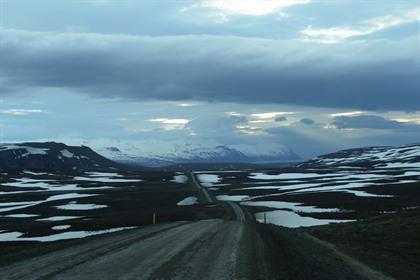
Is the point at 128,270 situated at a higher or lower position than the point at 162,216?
higher

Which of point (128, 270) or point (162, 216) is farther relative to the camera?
point (162, 216)

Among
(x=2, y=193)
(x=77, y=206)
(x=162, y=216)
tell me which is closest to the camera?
(x=162, y=216)

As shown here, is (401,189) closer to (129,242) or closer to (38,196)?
(38,196)

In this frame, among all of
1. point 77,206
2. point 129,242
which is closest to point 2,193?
point 77,206

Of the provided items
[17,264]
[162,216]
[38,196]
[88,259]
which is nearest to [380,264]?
[88,259]

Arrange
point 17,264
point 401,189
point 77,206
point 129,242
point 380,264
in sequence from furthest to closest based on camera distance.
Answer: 1. point 401,189
2. point 77,206
3. point 129,242
4. point 380,264
5. point 17,264

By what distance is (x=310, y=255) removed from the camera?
57.9ft

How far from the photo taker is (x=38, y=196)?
11531cm

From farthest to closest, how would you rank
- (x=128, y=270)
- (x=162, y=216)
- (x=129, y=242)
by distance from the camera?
(x=162, y=216)
(x=129, y=242)
(x=128, y=270)

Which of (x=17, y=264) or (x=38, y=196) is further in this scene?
(x=38, y=196)

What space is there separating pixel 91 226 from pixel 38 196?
6718 cm

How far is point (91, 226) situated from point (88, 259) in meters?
39.3

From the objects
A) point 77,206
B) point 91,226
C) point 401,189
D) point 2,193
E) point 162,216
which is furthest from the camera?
point 2,193

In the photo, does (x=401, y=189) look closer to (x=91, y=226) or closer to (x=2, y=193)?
(x=91, y=226)
